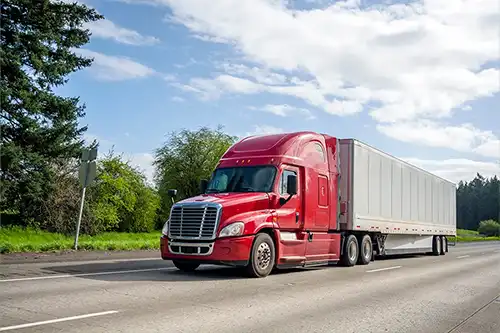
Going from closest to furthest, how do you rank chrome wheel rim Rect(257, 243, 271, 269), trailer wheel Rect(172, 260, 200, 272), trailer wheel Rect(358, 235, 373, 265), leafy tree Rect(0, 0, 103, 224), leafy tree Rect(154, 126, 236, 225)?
chrome wheel rim Rect(257, 243, 271, 269)
trailer wheel Rect(172, 260, 200, 272)
trailer wheel Rect(358, 235, 373, 265)
leafy tree Rect(0, 0, 103, 224)
leafy tree Rect(154, 126, 236, 225)

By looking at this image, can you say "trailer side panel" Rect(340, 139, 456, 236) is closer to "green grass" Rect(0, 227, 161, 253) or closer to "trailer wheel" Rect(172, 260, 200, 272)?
"trailer wheel" Rect(172, 260, 200, 272)

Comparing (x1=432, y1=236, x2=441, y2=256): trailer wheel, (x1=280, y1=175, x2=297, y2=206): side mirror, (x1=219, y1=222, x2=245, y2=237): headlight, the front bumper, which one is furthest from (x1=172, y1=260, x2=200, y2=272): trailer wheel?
(x1=432, y1=236, x2=441, y2=256): trailer wheel

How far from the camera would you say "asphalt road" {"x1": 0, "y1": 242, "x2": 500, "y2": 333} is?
6910 mm

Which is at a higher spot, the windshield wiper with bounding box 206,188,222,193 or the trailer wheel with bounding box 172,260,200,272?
the windshield wiper with bounding box 206,188,222,193

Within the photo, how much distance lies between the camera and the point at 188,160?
56.4 m

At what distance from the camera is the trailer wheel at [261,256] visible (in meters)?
12.4

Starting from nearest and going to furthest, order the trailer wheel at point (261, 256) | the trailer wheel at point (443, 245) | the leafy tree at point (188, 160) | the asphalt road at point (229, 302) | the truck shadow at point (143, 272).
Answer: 1. the asphalt road at point (229, 302)
2. the truck shadow at point (143, 272)
3. the trailer wheel at point (261, 256)
4. the trailer wheel at point (443, 245)
5. the leafy tree at point (188, 160)

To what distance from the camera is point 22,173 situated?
2334 cm

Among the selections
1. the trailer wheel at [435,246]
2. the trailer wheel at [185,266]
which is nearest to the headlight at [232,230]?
the trailer wheel at [185,266]

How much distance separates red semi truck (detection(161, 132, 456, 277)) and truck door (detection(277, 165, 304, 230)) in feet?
0.09

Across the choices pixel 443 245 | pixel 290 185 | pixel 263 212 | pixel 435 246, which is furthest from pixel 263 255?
pixel 443 245

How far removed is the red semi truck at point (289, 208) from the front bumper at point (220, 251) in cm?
2

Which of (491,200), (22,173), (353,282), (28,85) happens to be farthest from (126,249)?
(491,200)

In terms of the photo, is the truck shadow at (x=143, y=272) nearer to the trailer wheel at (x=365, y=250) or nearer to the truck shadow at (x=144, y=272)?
the truck shadow at (x=144, y=272)
